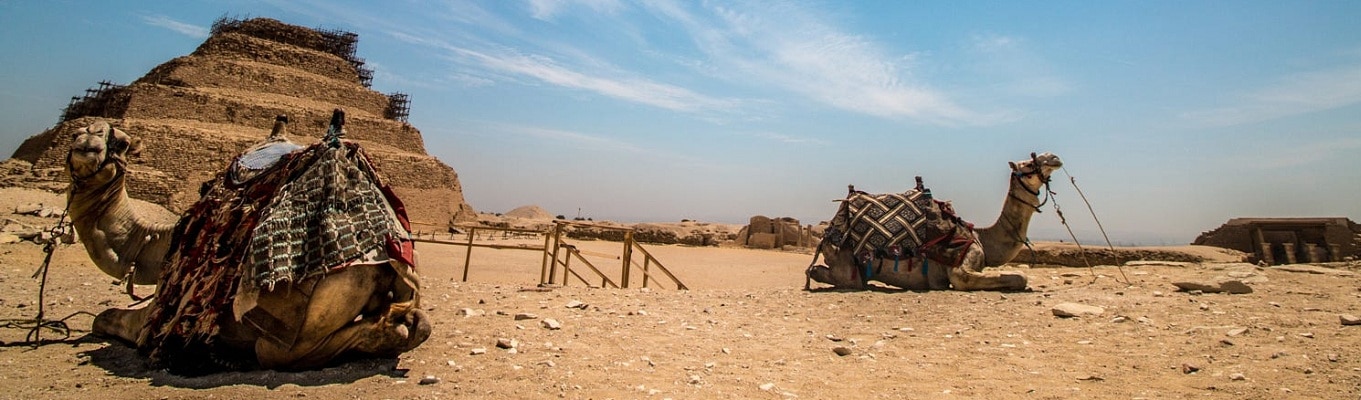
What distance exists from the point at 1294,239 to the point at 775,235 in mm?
15434

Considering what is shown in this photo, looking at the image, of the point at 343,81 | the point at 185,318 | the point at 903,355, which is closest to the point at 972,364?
the point at 903,355

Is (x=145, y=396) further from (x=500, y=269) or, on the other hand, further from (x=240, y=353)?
(x=500, y=269)

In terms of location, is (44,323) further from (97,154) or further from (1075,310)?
(1075,310)

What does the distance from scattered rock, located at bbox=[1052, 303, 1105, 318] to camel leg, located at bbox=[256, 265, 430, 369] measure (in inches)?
211

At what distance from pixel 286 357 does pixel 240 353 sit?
0.49m

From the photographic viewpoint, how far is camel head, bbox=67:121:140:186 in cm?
389

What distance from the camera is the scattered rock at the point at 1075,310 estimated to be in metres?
5.56

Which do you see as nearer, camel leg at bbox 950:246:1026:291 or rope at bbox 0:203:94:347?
rope at bbox 0:203:94:347

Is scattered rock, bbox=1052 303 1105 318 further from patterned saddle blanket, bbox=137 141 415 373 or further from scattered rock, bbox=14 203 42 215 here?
scattered rock, bbox=14 203 42 215

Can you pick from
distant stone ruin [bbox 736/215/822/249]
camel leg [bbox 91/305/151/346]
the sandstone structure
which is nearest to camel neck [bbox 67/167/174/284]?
camel leg [bbox 91/305/151/346]

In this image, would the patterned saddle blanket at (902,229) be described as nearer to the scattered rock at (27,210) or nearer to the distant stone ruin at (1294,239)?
the distant stone ruin at (1294,239)

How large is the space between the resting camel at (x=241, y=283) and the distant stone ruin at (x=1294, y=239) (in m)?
17.1

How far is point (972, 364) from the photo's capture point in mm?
4227

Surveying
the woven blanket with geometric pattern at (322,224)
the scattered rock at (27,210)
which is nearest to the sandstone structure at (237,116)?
the scattered rock at (27,210)
